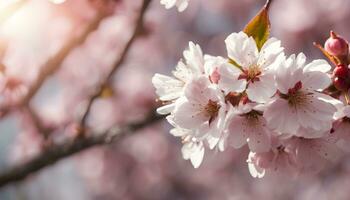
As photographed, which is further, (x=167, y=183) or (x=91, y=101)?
(x=167, y=183)

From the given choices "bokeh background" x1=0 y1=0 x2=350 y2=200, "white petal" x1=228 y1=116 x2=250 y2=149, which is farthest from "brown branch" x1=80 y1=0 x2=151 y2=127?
"bokeh background" x1=0 y1=0 x2=350 y2=200

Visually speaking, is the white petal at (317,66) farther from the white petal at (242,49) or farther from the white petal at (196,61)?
the white petal at (196,61)

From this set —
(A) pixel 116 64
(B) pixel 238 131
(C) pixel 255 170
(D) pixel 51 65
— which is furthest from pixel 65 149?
(B) pixel 238 131

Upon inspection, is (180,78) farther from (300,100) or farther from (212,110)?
(300,100)

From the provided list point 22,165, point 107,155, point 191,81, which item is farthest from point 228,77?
point 107,155

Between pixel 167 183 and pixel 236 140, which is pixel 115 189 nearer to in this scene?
pixel 167 183

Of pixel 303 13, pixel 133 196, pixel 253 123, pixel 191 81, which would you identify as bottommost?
pixel 133 196

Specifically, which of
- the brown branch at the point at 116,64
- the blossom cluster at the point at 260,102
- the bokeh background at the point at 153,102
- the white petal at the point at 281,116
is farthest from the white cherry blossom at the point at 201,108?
the bokeh background at the point at 153,102
